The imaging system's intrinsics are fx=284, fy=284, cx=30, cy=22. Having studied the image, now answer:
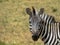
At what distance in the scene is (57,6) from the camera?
13.7m

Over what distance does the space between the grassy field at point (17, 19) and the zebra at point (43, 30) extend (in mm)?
2296

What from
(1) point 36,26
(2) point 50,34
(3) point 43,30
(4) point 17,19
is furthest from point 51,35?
(4) point 17,19

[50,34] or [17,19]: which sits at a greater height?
[50,34]

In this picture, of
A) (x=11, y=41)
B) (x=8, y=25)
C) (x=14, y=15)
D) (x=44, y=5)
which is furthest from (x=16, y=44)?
(x=44, y=5)

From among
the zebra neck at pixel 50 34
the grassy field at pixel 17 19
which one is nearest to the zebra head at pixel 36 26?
the zebra neck at pixel 50 34

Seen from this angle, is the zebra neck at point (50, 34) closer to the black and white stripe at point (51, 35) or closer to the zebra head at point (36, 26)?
the black and white stripe at point (51, 35)

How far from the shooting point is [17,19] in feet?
39.9

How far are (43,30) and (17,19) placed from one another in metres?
5.09

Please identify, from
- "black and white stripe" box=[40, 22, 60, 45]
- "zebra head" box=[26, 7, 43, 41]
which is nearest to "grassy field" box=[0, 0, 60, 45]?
"black and white stripe" box=[40, 22, 60, 45]

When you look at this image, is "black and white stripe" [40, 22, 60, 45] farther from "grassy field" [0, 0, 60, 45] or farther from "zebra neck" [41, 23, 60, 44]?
"grassy field" [0, 0, 60, 45]

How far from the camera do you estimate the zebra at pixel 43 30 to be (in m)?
6.93

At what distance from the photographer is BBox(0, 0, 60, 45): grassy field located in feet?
33.5

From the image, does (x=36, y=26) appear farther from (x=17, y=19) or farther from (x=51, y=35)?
(x=17, y=19)

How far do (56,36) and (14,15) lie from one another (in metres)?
5.63
